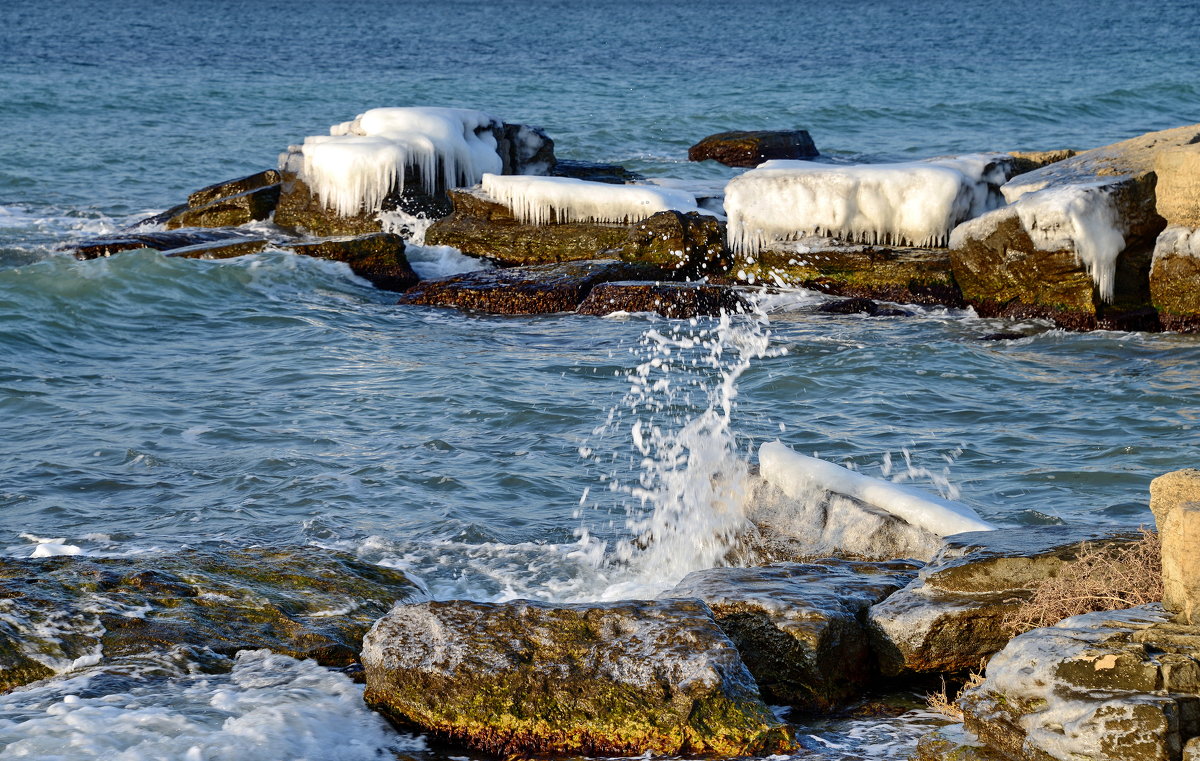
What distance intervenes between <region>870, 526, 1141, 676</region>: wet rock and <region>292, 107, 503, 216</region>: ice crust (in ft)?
41.7

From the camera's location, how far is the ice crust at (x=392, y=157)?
55.6 feet

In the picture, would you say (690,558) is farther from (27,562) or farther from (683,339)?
(683,339)

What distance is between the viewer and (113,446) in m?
9.54

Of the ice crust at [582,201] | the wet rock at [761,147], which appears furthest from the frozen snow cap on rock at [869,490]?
the wet rock at [761,147]

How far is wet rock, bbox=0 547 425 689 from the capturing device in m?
5.25

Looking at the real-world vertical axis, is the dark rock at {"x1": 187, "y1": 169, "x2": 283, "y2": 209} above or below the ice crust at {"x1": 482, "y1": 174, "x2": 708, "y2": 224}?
above

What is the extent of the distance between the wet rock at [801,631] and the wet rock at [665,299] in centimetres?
781

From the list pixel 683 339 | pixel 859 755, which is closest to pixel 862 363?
pixel 683 339

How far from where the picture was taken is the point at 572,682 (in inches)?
186

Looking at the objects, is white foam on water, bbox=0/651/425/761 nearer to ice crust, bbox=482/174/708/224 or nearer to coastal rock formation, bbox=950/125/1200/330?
coastal rock formation, bbox=950/125/1200/330

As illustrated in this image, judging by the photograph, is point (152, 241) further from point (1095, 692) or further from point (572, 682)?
point (1095, 692)

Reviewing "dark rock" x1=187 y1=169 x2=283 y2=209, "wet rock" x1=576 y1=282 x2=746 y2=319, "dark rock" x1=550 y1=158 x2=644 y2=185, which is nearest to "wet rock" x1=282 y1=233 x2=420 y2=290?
"dark rock" x1=187 y1=169 x2=283 y2=209

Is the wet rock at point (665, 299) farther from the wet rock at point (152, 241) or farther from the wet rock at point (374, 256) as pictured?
the wet rock at point (152, 241)

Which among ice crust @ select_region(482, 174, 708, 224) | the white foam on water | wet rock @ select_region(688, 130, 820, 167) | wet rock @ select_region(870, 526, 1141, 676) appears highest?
wet rock @ select_region(688, 130, 820, 167)
